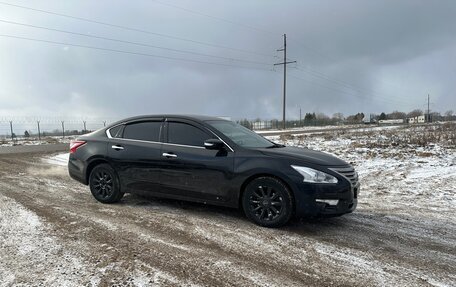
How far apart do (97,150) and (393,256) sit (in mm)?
4926

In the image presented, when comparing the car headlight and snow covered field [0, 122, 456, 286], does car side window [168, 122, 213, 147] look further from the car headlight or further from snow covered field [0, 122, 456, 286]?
the car headlight

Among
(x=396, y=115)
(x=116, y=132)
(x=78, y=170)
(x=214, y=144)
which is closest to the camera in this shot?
(x=214, y=144)

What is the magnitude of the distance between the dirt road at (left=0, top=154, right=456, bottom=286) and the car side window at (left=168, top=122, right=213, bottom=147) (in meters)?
1.13

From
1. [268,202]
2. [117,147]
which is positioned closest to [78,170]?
[117,147]

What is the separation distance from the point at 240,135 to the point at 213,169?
0.84m

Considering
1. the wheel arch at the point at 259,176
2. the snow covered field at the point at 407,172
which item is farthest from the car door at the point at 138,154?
the snow covered field at the point at 407,172

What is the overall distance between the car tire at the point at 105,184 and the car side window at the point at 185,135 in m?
1.32

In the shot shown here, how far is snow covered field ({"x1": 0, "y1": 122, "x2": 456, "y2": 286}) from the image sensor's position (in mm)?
3512

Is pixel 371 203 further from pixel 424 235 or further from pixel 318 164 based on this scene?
pixel 318 164

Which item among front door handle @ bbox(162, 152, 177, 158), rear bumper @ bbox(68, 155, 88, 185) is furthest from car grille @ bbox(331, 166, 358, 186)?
rear bumper @ bbox(68, 155, 88, 185)

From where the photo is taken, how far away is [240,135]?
19.2 feet

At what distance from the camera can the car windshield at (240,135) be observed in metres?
5.58

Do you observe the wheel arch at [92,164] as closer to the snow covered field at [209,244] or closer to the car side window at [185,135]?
the snow covered field at [209,244]

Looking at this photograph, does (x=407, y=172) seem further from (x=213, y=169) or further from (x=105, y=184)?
(x=105, y=184)
